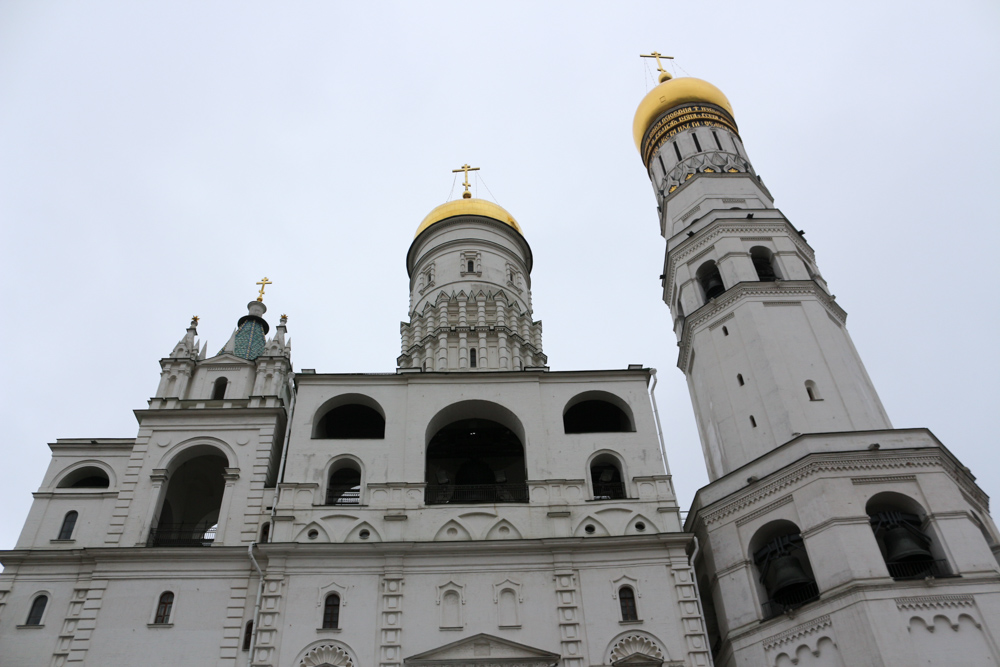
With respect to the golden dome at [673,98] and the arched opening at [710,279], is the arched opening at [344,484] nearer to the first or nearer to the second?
the arched opening at [710,279]

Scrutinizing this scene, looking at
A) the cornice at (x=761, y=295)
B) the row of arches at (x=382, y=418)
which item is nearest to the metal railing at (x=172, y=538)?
the row of arches at (x=382, y=418)

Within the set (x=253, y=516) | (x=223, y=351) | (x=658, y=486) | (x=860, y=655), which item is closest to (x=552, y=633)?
(x=658, y=486)

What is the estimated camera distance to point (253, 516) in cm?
2403

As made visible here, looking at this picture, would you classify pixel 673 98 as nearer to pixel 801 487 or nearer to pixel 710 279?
pixel 710 279

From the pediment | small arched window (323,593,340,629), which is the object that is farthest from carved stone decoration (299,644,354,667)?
the pediment

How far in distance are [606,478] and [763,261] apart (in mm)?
10285

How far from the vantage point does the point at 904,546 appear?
68.3ft

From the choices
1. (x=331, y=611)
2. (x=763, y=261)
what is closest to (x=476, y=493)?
(x=331, y=611)

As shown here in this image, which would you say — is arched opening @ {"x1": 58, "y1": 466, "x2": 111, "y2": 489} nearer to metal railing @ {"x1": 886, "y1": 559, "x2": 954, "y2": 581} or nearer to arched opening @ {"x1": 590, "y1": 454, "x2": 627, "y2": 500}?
arched opening @ {"x1": 590, "y1": 454, "x2": 627, "y2": 500}

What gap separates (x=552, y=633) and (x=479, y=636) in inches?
73.0

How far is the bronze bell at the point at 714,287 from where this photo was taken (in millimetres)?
29709

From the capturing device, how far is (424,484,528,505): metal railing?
2445 centimetres

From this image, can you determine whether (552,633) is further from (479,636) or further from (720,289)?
(720,289)

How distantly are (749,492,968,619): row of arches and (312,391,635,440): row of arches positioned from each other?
19.4 feet
